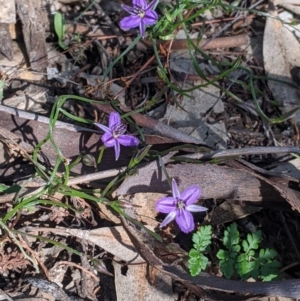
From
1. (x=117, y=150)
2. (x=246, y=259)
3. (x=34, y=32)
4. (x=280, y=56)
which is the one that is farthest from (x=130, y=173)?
(x=280, y=56)

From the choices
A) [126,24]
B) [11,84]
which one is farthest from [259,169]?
[11,84]

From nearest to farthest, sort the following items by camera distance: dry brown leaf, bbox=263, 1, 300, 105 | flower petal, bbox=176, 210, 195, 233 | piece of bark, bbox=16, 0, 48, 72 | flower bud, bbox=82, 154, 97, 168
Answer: flower petal, bbox=176, 210, 195, 233 → flower bud, bbox=82, 154, 97, 168 → piece of bark, bbox=16, 0, 48, 72 → dry brown leaf, bbox=263, 1, 300, 105

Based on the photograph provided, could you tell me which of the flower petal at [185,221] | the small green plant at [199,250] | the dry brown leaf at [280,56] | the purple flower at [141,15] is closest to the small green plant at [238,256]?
the small green plant at [199,250]

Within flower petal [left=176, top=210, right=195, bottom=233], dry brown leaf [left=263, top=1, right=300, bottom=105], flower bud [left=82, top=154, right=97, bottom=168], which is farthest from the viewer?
dry brown leaf [left=263, top=1, right=300, bottom=105]

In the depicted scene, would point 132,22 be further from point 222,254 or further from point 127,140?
point 222,254

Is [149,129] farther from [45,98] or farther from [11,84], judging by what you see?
[11,84]

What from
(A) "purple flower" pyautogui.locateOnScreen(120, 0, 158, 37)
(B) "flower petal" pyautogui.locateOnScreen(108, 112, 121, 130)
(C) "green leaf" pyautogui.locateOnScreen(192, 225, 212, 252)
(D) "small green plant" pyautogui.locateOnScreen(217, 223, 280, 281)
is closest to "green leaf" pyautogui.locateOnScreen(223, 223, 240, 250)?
(D) "small green plant" pyautogui.locateOnScreen(217, 223, 280, 281)

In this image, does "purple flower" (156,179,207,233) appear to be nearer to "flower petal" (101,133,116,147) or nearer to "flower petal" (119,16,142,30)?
"flower petal" (101,133,116,147)
